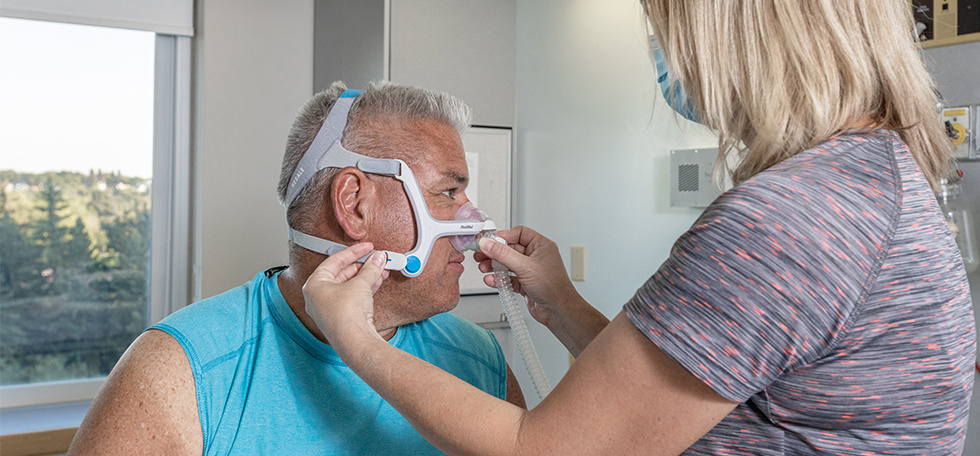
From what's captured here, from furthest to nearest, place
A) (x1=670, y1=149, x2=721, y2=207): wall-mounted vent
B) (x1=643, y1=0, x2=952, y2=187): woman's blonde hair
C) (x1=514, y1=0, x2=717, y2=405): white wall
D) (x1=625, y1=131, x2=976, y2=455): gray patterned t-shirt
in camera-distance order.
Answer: (x1=514, y1=0, x2=717, y2=405): white wall → (x1=670, y1=149, x2=721, y2=207): wall-mounted vent → (x1=643, y1=0, x2=952, y2=187): woman's blonde hair → (x1=625, y1=131, x2=976, y2=455): gray patterned t-shirt

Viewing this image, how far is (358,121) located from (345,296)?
1.37 ft

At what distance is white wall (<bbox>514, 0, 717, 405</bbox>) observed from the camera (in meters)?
2.42

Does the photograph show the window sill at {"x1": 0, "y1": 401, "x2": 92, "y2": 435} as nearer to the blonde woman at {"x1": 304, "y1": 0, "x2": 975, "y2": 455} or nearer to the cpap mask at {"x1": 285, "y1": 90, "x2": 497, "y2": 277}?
the cpap mask at {"x1": 285, "y1": 90, "x2": 497, "y2": 277}

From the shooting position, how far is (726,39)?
80 centimetres

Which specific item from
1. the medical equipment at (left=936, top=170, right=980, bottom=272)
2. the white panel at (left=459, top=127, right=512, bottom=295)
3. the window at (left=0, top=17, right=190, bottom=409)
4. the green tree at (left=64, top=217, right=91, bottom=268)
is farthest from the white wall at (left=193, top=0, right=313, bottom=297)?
the medical equipment at (left=936, top=170, right=980, bottom=272)

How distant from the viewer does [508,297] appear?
135 centimetres

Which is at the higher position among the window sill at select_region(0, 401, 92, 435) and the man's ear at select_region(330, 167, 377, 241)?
the man's ear at select_region(330, 167, 377, 241)

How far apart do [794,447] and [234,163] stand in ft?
8.92

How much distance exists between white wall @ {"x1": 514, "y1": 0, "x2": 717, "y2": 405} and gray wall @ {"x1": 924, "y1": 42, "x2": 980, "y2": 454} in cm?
67

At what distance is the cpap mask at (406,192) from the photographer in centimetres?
127

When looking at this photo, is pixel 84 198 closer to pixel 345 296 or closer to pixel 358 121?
pixel 358 121

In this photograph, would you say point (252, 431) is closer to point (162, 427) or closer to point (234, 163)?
point (162, 427)

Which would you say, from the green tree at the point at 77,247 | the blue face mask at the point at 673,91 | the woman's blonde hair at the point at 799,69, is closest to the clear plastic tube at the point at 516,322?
the blue face mask at the point at 673,91

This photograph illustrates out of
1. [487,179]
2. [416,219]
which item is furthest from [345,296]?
[487,179]
